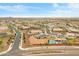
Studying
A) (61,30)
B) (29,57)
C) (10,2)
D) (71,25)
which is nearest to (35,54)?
(29,57)

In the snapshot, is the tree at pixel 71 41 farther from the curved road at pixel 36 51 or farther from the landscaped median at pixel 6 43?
the landscaped median at pixel 6 43

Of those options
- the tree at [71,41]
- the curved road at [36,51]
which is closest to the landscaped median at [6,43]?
the curved road at [36,51]

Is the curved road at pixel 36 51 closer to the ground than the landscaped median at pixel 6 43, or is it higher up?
closer to the ground

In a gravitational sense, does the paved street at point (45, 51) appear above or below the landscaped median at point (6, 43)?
below

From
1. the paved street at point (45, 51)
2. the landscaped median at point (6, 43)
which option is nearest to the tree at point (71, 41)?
the paved street at point (45, 51)

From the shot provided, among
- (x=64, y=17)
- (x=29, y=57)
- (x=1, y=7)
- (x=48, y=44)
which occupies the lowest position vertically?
(x=29, y=57)

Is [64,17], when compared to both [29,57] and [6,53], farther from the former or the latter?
[6,53]

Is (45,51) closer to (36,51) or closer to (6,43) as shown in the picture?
(36,51)

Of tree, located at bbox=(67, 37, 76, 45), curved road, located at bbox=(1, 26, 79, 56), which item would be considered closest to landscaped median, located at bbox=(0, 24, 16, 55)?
curved road, located at bbox=(1, 26, 79, 56)

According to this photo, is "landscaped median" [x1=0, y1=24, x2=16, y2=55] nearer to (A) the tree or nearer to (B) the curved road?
(B) the curved road

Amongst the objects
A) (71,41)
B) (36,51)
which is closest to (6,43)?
(36,51)

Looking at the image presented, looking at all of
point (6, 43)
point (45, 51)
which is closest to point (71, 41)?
point (45, 51)
